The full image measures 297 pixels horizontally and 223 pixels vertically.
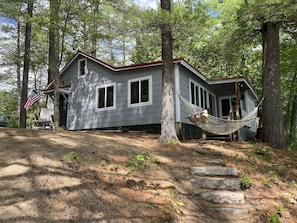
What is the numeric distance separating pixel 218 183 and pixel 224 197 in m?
0.41

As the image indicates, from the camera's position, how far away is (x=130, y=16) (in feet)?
22.1

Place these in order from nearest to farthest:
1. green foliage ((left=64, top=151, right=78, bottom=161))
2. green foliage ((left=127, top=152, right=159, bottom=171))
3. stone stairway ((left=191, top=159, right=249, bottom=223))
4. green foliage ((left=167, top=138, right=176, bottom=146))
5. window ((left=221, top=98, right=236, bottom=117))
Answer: stone stairway ((left=191, top=159, right=249, bottom=223)) < green foliage ((left=64, top=151, right=78, bottom=161)) < green foliage ((left=127, top=152, right=159, bottom=171)) < green foliage ((left=167, top=138, right=176, bottom=146)) < window ((left=221, top=98, right=236, bottom=117))

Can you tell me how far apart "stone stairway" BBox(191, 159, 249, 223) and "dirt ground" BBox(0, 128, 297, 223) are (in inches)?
4.1

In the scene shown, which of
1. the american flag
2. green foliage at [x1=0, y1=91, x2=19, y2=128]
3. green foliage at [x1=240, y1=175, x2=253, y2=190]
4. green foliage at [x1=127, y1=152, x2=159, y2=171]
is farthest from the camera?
green foliage at [x1=0, y1=91, x2=19, y2=128]

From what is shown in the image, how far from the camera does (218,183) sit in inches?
171

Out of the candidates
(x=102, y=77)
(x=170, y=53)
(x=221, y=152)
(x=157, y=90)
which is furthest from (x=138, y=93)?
(x=221, y=152)

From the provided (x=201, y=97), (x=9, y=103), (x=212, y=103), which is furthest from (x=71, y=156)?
(x=9, y=103)

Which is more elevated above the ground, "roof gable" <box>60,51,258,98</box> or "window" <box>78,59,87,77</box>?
"window" <box>78,59,87,77</box>

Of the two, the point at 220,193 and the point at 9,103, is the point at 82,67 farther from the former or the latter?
the point at 9,103

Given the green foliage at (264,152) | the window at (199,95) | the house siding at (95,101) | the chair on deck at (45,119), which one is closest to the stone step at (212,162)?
the green foliage at (264,152)

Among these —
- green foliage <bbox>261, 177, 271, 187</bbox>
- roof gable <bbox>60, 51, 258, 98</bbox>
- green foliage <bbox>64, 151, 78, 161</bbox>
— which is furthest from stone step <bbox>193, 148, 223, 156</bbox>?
roof gable <bbox>60, 51, 258, 98</bbox>

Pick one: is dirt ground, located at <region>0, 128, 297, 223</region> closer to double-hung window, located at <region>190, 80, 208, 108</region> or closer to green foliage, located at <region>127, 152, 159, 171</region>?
green foliage, located at <region>127, 152, 159, 171</region>

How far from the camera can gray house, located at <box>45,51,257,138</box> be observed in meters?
9.80

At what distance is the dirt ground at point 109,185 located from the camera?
8.70ft
